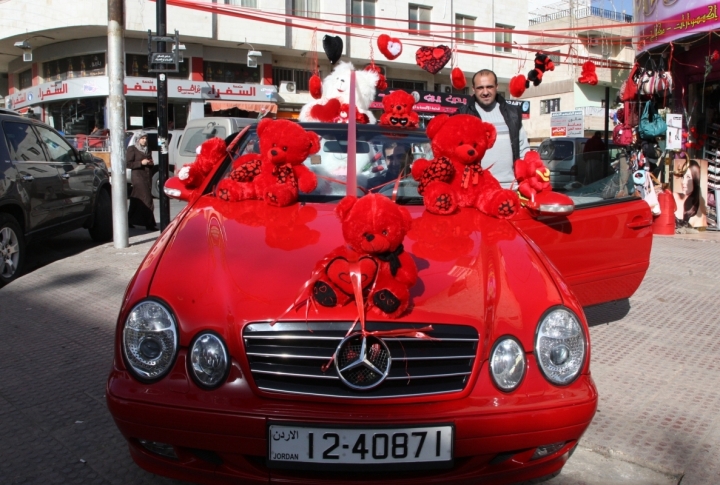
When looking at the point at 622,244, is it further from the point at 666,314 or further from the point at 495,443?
the point at 495,443

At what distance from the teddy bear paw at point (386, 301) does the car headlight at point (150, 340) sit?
724mm

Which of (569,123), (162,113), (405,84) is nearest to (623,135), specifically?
(162,113)

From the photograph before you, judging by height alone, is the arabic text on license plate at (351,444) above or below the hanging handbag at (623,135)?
below

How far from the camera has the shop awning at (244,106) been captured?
2728 cm

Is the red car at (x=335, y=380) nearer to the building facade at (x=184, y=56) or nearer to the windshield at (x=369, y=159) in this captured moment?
the windshield at (x=369, y=159)

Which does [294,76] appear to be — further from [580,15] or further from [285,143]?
[285,143]

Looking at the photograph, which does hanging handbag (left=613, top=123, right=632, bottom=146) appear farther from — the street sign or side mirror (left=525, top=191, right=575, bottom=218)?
the street sign

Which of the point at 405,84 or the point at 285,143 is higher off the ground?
the point at 405,84

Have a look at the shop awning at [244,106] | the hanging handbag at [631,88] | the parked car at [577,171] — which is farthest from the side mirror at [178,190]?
the shop awning at [244,106]

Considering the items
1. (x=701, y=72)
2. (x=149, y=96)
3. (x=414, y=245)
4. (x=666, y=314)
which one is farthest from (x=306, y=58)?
(x=414, y=245)

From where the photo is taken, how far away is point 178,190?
419cm

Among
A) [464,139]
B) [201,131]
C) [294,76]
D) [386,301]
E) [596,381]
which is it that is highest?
[294,76]

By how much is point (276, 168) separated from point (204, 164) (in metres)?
0.82

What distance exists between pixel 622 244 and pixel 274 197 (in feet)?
7.80
